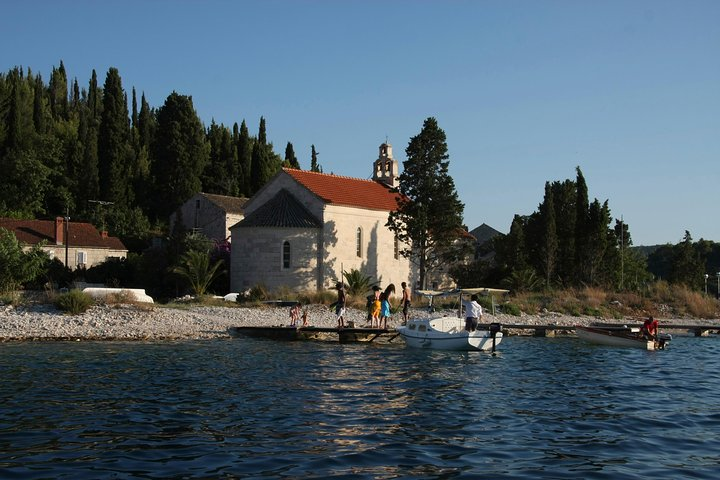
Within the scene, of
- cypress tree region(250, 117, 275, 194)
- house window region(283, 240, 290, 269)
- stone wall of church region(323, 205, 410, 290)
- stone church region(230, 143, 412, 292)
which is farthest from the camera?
cypress tree region(250, 117, 275, 194)

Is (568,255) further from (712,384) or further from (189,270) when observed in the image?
(712,384)

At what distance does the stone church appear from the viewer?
4938 cm

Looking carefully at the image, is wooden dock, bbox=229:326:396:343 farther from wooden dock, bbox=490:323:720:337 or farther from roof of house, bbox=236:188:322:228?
roof of house, bbox=236:188:322:228

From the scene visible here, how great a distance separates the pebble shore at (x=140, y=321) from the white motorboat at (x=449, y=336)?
4.10m

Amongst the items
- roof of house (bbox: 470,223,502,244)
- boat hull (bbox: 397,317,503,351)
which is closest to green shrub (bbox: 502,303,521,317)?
boat hull (bbox: 397,317,503,351)

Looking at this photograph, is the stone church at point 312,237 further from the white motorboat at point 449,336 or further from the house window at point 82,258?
the white motorboat at point 449,336

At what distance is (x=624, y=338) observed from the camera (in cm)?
3500

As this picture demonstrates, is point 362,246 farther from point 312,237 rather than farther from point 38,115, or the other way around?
point 38,115

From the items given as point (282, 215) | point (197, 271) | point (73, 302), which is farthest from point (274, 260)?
point (73, 302)

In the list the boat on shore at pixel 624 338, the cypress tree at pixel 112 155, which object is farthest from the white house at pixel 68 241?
the boat on shore at pixel 624 338

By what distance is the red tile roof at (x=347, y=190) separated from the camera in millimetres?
52188

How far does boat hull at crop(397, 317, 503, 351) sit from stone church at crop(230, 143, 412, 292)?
18877mm

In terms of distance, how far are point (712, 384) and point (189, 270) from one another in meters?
30.5

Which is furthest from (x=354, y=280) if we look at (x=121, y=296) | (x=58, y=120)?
(x=58, y=120)
